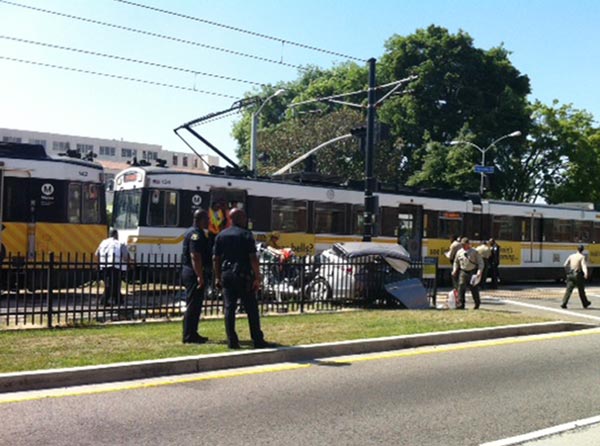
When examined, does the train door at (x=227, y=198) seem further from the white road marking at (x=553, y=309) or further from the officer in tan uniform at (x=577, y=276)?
the officer in tan uniform at (x=577, y=276)

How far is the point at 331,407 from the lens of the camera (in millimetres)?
6676

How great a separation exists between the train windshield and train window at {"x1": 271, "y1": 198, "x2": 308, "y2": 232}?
4.43m

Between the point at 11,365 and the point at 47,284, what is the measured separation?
350 cm

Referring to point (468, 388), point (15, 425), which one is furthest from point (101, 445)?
point (468, 388)

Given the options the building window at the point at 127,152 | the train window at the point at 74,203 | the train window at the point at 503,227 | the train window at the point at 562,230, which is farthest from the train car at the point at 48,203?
the building window at the point at 127,152

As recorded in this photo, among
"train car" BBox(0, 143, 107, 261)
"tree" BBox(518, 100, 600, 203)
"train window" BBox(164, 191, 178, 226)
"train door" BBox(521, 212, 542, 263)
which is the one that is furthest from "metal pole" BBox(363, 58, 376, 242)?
"tree" BBox(518, 100, 600, 203)

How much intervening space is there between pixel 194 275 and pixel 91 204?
8.98 metres

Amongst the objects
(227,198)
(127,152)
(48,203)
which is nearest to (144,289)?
(48,203)

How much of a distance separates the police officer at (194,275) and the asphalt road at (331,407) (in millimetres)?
1390

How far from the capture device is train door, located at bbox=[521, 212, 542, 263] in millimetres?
28234

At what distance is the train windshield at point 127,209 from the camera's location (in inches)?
737

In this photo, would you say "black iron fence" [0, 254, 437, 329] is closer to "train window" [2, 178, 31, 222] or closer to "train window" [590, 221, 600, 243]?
"train window" [2, 178, 31, 222]

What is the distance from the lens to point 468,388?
768cm

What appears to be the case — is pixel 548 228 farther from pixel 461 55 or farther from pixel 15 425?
pixel 15 425
